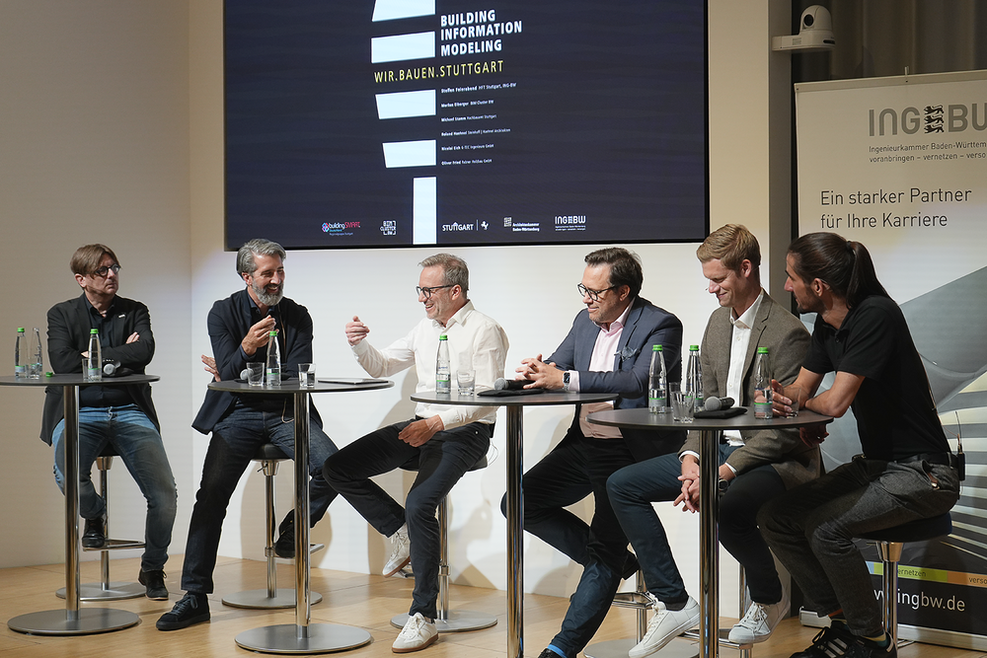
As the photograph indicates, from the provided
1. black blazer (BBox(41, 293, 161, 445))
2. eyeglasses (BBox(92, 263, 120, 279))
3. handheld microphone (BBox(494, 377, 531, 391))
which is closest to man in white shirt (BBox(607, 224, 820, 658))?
handheld microphone (BBox(494, 377, 531, 391))

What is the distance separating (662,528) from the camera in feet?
12.6

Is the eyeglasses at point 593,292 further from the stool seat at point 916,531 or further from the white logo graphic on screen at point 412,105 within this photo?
the white logo graphic on screen at point 412,105

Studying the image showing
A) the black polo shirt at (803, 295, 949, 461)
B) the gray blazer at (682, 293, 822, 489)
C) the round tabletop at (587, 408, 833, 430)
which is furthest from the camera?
the gray blazer at (682, 293, 822, 489)

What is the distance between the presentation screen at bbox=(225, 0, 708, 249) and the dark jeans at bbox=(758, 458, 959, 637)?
5.08 feet

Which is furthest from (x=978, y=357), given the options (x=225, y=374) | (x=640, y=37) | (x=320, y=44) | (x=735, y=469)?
(x=320, y=44)

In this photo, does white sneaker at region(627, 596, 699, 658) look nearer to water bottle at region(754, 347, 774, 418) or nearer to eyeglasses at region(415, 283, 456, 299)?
water bottle at region(754, 347, 774, 418)

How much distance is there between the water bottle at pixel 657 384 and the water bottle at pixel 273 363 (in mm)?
1394

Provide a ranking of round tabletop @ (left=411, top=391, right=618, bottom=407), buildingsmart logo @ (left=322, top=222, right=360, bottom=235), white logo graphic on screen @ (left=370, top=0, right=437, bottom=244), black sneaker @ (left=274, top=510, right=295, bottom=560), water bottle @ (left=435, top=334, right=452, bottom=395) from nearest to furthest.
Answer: round tabletop @ (left=411, top=391, right=618, bottom=407) → water bottle @ (left=435, top=334, right=452, bottom=395) → black sneaker @ (left=274, top=510, right=295, bottom=560) → white logo graphic on screen @ (left=370, top=0, right=437, bottom=244) → buildingsmart logo @ (left=322, top=222, right=360, bottom=235)

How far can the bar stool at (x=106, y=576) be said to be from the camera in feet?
16.7

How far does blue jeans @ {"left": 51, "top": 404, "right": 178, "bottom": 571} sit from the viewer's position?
505cm

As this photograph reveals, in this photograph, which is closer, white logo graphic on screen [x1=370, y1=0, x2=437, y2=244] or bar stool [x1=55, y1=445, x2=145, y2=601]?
bar stool [x1=55, y1=445, x2=145, y2=601]

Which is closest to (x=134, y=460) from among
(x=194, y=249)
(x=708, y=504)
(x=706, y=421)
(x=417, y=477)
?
(x=417, y=477)

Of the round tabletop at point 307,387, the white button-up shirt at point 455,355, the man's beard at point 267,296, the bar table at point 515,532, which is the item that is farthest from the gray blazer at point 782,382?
the man's beard at point 267,296

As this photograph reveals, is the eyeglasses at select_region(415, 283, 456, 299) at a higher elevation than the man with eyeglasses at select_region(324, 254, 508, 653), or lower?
higher
